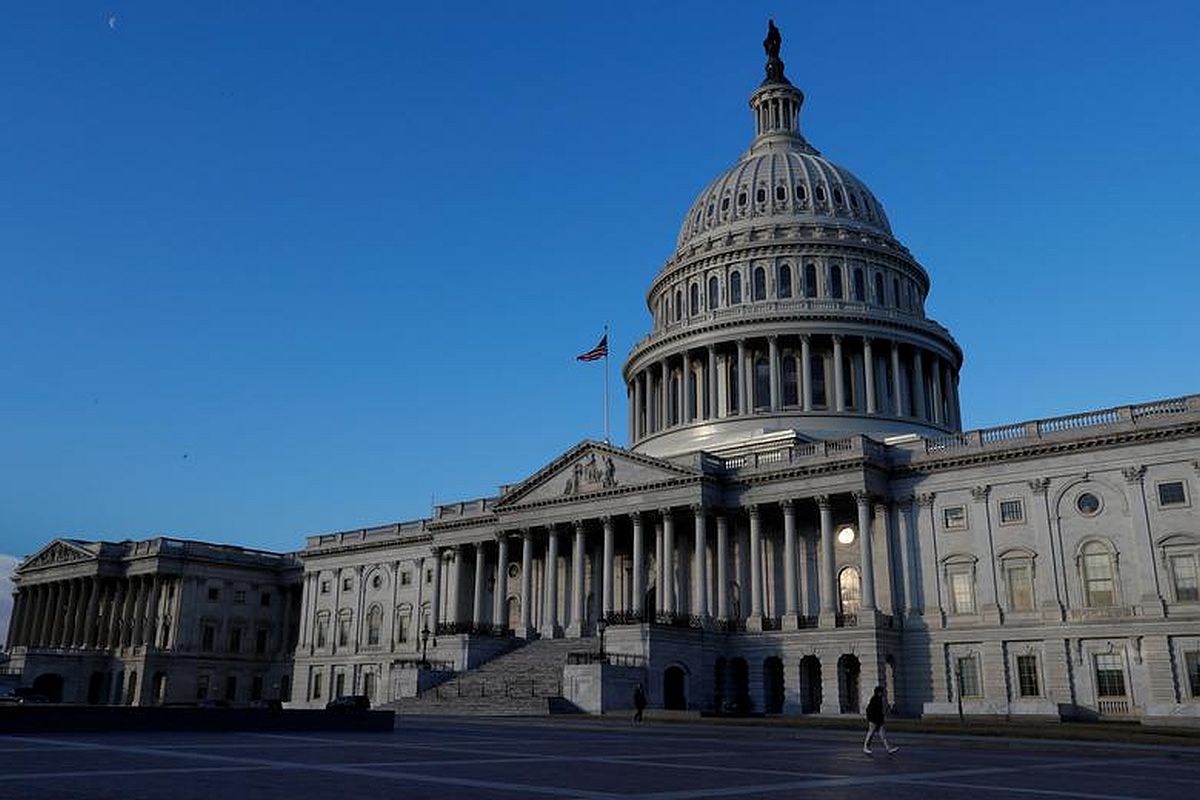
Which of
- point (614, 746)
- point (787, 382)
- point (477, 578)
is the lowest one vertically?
point (614, 746)

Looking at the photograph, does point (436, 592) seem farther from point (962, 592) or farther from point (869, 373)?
point (962, 592)

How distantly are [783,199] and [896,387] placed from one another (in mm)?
22498

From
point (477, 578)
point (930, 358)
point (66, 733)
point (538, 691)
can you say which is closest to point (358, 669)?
point (477, 578)

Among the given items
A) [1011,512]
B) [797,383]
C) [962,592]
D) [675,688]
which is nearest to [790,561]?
[962,592]

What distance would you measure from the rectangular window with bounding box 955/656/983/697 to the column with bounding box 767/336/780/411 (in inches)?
1084

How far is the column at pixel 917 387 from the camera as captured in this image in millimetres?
81562

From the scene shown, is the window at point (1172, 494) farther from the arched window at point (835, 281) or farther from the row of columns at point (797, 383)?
the arched window at point (835, 281)

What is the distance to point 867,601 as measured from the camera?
5775 centimetres

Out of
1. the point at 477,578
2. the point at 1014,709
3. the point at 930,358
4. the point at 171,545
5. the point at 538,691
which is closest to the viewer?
the point at 1014,709

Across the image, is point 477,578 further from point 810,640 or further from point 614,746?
point 614,746

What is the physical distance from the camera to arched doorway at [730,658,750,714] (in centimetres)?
6059

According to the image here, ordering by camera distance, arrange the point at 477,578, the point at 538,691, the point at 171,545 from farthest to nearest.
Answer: the point at 171,545 → the point at 477,578 → the point at 538,691

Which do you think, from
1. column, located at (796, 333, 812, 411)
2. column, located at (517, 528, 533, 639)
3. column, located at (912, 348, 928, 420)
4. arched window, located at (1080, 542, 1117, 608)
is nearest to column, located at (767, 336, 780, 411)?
column, located at (796, 333, 812, 411)

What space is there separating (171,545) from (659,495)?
56042 mm
